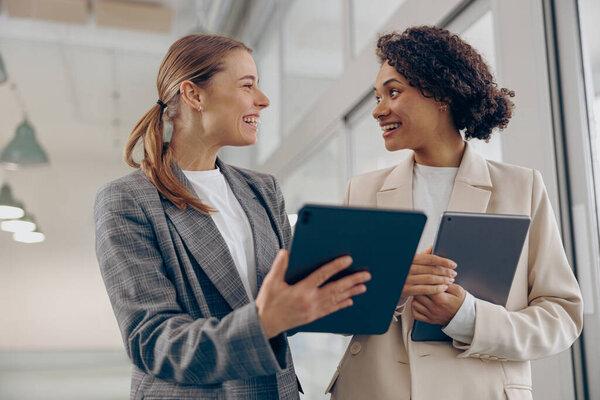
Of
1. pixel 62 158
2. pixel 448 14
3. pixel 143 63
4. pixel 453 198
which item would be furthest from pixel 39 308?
pixel 453 198

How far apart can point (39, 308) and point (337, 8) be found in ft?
13.4

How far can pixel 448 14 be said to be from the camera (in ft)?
8.20

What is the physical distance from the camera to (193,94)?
4.35 feet

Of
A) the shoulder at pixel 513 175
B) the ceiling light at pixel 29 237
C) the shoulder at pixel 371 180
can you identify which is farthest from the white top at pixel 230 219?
the ceiling light at pixel 29 237

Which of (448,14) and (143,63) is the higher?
(143,63)

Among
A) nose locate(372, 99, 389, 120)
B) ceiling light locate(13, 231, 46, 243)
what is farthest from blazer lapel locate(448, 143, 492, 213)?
ceiling light locate(13, 231, 46, 243)

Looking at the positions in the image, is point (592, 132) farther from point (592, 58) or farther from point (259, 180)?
point (259, 180)

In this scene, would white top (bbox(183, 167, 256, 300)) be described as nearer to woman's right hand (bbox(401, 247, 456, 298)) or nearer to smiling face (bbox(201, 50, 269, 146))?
smiling face (bbox(201, 50, 269, 146))

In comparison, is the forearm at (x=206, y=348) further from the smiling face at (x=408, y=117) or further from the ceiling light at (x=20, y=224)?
the ceiling light at (x=20, y=224)

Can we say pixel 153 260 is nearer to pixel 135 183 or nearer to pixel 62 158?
pixel 135 183

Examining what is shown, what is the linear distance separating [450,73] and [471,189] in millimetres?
307

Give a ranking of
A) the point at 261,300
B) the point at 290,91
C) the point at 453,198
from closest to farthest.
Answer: the point at 261,300 → the point at 453,198 → the point at 290,91

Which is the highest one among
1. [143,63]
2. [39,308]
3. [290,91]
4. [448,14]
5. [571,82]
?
[143,63]

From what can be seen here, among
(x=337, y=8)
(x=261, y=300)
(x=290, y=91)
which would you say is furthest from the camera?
(x=290, y=91)
